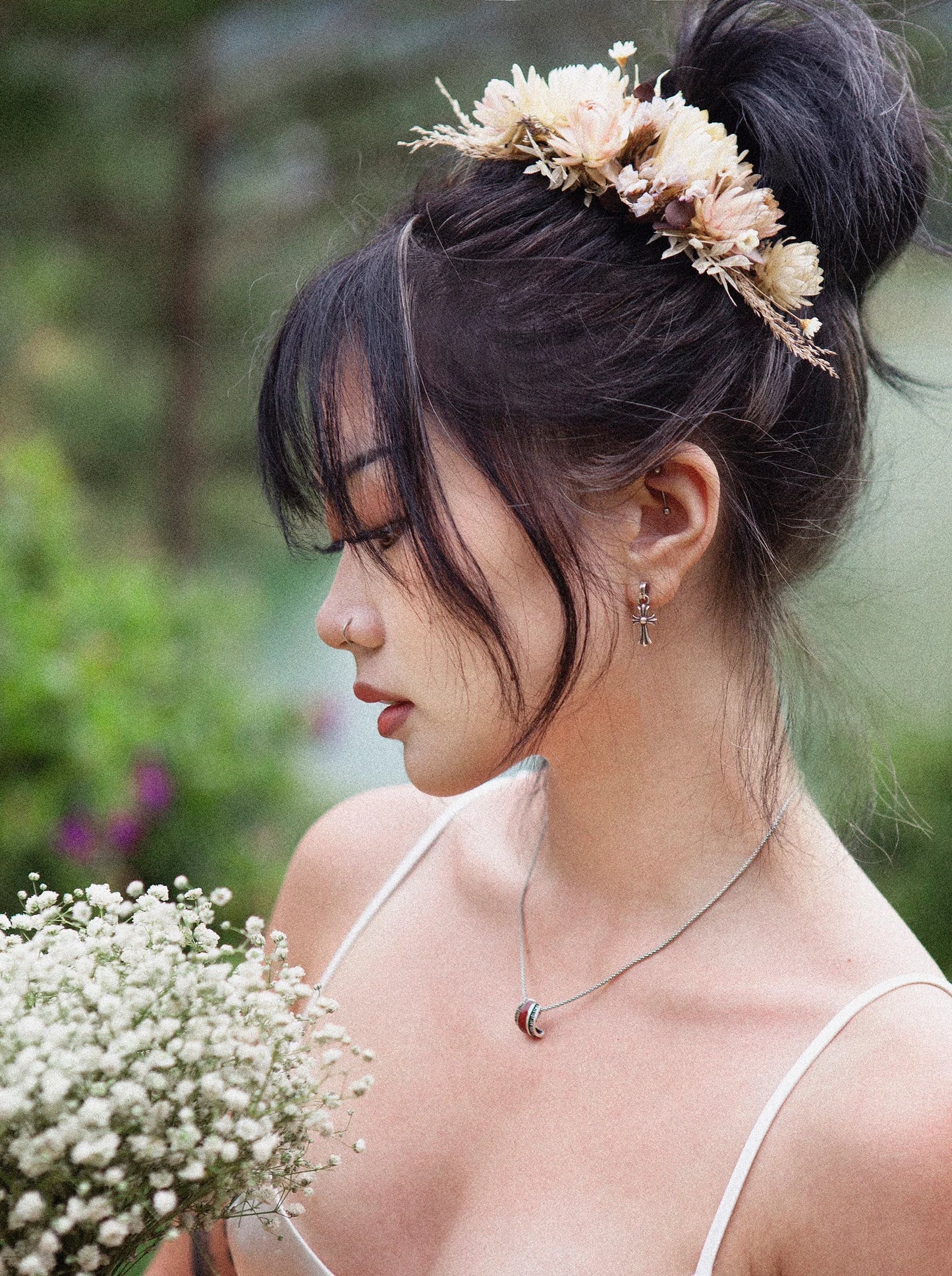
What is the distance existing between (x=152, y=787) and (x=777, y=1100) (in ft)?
11.0

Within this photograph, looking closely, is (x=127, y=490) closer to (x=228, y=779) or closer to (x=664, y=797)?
(x=228, y=779)

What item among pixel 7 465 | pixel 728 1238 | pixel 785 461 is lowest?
pixel 728 1238

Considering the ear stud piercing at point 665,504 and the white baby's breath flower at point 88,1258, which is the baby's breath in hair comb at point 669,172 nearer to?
the ear stud piercing at point 665,504

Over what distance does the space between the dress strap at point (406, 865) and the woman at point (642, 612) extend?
0.23 meters

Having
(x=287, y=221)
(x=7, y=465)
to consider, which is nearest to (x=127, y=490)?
(x=287, y=221)

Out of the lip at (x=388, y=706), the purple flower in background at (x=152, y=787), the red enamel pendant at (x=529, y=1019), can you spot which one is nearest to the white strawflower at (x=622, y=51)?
the lip at (x=388, y=706)

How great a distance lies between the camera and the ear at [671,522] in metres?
1.52

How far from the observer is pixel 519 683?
152cm

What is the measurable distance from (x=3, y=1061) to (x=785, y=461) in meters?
1.07

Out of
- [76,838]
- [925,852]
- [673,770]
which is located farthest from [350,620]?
[76,838]

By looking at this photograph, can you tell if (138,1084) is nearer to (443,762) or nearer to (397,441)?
(443,762)

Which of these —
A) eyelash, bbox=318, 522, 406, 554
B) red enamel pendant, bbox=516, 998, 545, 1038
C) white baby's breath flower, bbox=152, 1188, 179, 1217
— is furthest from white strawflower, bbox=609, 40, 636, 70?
white baby's breath flower, bbox=152, 1188, 179, 1217

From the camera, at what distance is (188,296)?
321 inches

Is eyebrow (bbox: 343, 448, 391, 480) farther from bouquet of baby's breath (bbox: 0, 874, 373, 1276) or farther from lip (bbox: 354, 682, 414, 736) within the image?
bouquet of baby's breath (bbox: 0, 874, 373, 1276)
